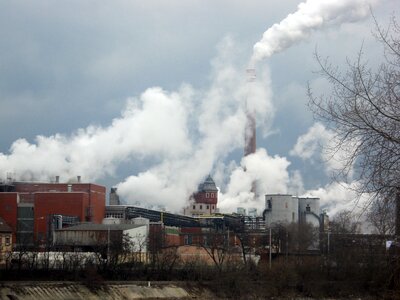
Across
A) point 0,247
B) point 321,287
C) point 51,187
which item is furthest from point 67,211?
point 321,287

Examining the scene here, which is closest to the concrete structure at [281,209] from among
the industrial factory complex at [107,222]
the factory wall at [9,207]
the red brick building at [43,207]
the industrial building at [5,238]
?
the industrial factory complex at [107,222]

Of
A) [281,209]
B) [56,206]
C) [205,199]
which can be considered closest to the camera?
[56,206]

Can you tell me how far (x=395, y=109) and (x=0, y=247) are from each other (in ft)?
210

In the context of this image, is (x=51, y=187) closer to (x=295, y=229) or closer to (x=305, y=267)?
(x=295, y=229)

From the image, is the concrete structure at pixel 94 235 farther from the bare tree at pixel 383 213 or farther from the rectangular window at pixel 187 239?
the bare tree at pixel 383 213

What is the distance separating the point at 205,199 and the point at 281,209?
2829 cm

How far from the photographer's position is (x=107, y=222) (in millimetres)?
99938

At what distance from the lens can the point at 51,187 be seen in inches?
3999

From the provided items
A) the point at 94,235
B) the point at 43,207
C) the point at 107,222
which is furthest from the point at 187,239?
the point at 94,235

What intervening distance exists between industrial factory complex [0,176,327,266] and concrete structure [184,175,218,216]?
17.1 m

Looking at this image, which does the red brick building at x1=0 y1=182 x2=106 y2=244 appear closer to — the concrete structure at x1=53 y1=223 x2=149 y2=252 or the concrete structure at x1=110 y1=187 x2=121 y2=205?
the concrete structure at x1=53 y1=223 x2=149 y2=252

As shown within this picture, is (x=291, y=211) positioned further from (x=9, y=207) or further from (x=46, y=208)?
(x=9, y=207)

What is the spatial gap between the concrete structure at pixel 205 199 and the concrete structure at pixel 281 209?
23.1m

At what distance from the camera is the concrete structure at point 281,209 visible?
4719 inches
